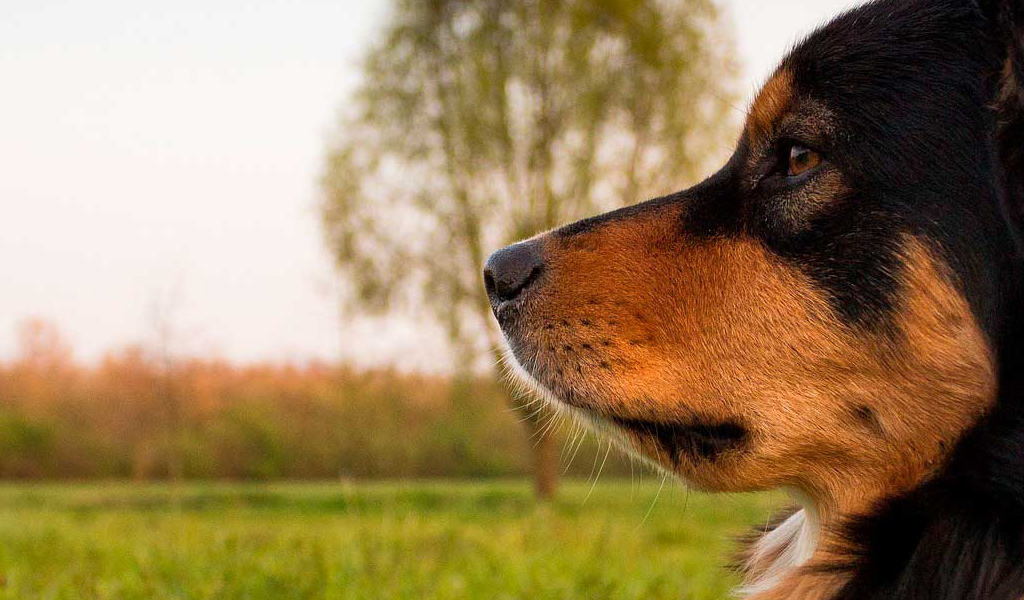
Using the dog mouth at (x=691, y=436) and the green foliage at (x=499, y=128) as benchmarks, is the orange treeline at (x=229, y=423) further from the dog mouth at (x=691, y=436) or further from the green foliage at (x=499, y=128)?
the dog mouth at (x=691, y=436)

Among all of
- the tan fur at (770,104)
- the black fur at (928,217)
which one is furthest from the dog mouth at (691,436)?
the tan fur at (770,104)

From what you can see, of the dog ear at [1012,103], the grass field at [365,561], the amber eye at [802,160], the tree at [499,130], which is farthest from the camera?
the tree at [499,130]

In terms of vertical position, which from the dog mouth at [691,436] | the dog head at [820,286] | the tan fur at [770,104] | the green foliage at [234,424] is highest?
the tan fur at [770,104]

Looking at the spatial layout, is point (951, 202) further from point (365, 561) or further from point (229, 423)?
point (229, 423)

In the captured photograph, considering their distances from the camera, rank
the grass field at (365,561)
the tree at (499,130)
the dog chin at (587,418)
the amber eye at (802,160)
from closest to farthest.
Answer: the amber eye at (802,160) < the dog chin at (587,418) < the grass field at (365,561) < the tree at (499,130)

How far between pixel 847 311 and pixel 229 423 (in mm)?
16084

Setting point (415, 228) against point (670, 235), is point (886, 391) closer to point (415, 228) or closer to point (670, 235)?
point (670, 235)

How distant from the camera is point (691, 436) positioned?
7.84ft

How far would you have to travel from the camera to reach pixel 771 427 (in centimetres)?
229

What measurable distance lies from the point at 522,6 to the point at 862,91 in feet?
46.7

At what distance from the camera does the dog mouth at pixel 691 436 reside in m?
2.36

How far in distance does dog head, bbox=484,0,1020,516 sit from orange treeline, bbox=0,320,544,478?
12.8 m

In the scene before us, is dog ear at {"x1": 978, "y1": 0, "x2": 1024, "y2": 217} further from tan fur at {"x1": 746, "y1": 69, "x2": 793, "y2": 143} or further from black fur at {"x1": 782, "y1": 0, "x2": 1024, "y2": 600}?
tan fur at {"x1": 746, "y1": 69, "x2": 793, "y2": 143}

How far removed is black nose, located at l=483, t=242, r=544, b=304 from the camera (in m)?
2.49
